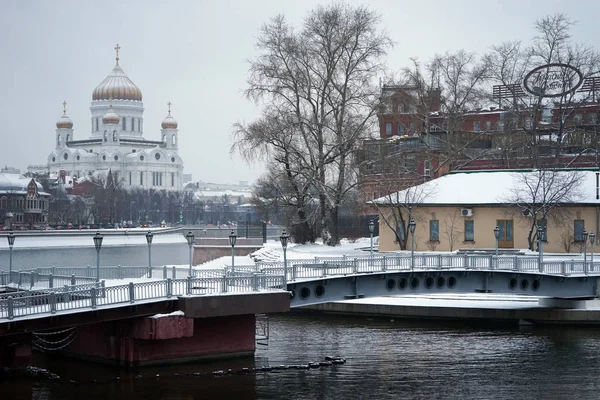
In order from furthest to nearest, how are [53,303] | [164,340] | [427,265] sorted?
[427,265] < [164,340] < [53,303]

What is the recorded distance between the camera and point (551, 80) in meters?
83.4

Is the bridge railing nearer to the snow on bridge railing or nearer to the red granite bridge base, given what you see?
the snow on bridge railing

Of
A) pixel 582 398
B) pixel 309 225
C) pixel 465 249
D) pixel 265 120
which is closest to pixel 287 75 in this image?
pixel 265 120

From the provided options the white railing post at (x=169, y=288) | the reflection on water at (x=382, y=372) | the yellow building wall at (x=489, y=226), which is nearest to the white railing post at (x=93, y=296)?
the reflection on water at (x=382, y=372)

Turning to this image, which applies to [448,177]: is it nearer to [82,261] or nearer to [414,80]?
[414,80]

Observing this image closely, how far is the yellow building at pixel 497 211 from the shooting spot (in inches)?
2507

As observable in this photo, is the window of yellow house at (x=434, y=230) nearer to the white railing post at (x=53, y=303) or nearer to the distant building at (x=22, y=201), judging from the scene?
the white railing post at (x=53, y=303)

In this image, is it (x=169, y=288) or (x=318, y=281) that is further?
(x=318, y=281)

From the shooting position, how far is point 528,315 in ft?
165

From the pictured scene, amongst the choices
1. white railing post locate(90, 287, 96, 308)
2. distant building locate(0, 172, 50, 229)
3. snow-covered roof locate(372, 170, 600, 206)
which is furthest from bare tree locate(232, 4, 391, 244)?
distant building locate(0, 172, 50, 229)

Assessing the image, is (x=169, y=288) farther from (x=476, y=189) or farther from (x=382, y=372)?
(x=476, y=189)

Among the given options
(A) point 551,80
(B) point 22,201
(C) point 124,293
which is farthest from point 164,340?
(B) point 22,201

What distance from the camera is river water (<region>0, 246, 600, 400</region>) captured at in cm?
3503

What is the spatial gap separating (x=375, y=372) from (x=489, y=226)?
28.8m
